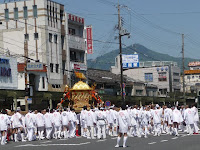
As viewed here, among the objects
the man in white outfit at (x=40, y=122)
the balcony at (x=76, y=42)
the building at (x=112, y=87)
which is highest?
the balcony at (x=76, y=42)

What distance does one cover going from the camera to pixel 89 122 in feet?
89.6

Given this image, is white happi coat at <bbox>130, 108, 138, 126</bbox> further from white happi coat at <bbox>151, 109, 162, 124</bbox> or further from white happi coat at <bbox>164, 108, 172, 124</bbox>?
white happi coat at <bbox>164, 108, 172, 124</bbox>

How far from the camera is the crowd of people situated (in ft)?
88.3

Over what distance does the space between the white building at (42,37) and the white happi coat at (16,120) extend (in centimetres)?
2914

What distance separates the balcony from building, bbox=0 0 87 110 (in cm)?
13

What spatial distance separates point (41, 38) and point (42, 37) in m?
0.19

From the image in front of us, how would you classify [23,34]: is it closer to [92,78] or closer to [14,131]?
[92,78]

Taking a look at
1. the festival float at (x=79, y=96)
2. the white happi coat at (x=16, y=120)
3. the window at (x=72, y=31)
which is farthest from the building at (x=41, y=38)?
the white happi coat at (x=16, y=120)

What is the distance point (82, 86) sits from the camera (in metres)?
43.2

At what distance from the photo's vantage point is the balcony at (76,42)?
63938 mm

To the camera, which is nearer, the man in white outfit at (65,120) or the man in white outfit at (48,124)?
the man in white outfit at (48,124)

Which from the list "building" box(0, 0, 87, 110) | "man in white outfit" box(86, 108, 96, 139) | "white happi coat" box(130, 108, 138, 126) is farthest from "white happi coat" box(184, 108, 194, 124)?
"building" box(0, 0, 87, 110)

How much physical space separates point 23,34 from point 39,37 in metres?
2.13

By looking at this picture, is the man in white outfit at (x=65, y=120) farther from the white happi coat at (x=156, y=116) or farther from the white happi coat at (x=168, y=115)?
the white happi coat at (x=168, y=115)
